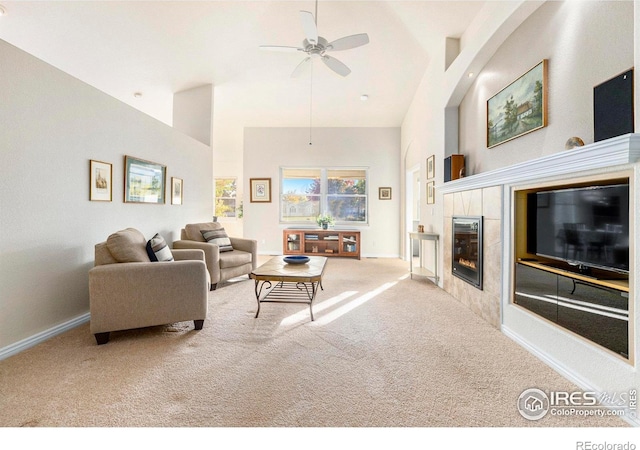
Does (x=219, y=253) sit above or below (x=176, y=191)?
below

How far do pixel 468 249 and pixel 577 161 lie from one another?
64.6 inches

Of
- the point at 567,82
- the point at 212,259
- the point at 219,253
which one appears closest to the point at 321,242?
the point at 219,253

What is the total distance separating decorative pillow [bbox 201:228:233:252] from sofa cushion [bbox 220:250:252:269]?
0.40 feet

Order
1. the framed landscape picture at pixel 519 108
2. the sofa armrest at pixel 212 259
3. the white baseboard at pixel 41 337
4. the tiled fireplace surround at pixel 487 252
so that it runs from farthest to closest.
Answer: the sofa armrest at pixel 212 259 → the tiled fireplace surround at pixel 487 252 → the framed landscape picture at pixel 519 108 → the white baseboard at pixel 41 337

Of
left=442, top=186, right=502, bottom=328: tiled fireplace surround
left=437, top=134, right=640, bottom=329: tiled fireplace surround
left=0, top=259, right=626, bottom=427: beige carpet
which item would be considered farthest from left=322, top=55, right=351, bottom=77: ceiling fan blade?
left=0, top=259, right=626, bottom=427: beige carpet

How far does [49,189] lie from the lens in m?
2.38

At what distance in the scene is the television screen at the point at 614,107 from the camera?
1612mm

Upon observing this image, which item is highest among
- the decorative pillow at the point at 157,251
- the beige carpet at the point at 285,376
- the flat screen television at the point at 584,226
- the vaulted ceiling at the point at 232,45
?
the vaulted ceiling at the point at 232,45

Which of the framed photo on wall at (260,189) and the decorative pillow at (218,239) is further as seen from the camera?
the framed photo on wall at (260,189)

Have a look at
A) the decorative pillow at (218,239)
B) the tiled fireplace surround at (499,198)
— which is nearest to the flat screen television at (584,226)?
the tiled fireplace surround at (499,198)

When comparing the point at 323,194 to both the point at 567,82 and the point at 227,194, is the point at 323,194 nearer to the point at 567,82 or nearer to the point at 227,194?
the point at 227,194

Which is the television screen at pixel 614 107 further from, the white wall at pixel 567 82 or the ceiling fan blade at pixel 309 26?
the ceiling fan blade at pixel 309 26

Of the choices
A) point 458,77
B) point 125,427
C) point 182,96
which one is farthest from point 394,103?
point 125,427

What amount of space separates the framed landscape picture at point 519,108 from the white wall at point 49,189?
4094mm
